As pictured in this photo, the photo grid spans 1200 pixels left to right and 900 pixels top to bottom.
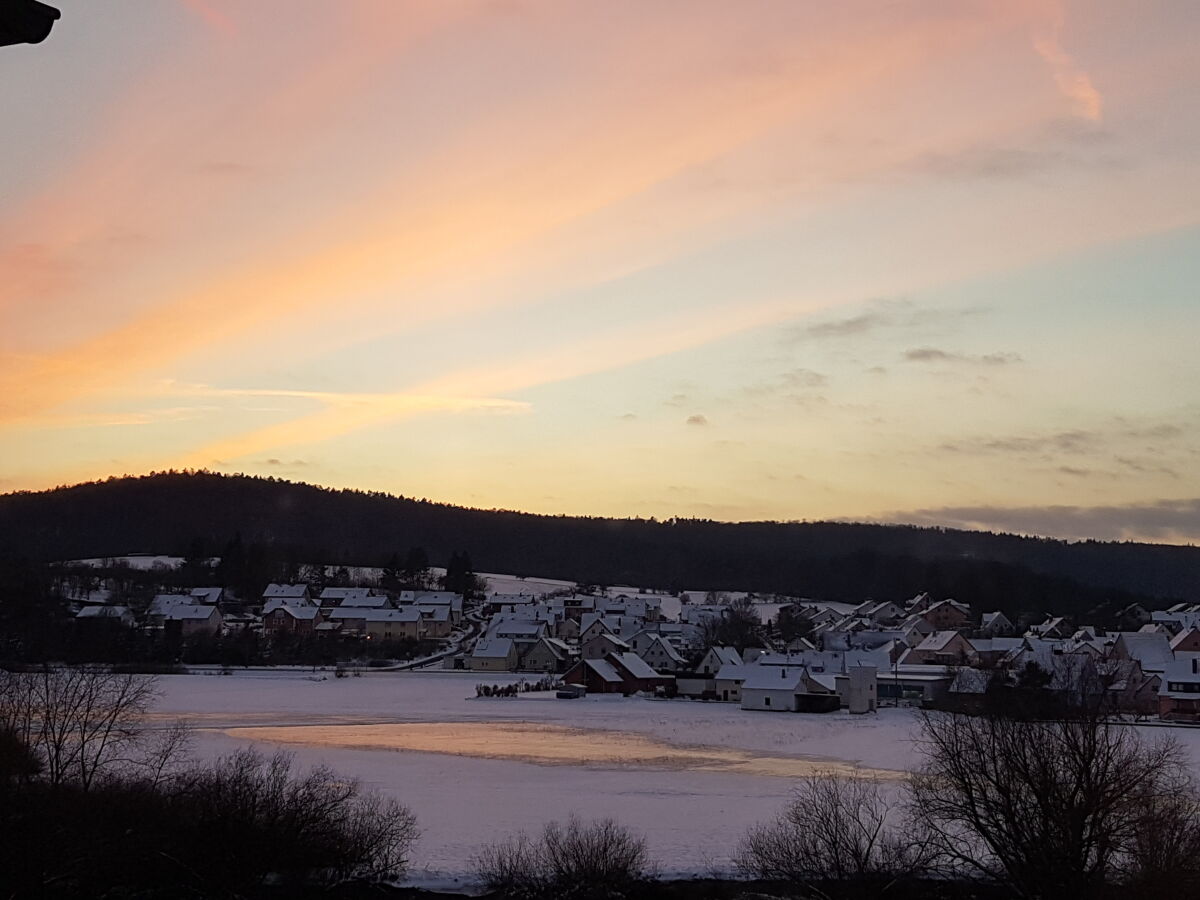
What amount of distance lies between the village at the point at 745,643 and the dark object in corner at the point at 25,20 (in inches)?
1400

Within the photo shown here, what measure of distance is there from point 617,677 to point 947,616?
55.3 m

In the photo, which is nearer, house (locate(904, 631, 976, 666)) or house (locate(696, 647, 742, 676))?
house (locate(696, 647, 742, 676))

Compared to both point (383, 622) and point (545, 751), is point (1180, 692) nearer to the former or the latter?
point (545, 751)

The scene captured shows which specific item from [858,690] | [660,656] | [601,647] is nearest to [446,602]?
[601,647]

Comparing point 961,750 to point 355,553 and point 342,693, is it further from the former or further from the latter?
point 355,553

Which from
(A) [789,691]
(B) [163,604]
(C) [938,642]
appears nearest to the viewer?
(A) [789,691]

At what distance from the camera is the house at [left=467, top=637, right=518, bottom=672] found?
81.3 meters

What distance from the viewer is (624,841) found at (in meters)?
19.3

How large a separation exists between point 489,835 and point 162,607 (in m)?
82.1

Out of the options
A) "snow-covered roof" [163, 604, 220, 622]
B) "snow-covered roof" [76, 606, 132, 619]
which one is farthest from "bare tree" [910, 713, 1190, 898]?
"snow-covered roof" [163, 604, 220, 622]

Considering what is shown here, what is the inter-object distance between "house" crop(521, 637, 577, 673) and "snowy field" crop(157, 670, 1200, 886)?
975 inches

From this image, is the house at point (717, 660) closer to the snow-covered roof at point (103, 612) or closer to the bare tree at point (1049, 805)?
the snow-covered roof at point (103, 612)

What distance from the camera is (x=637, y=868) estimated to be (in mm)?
18797

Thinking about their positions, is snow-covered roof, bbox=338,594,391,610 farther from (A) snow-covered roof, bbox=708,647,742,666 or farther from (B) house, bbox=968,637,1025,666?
(B) house, bbox=968,637,1025,666
